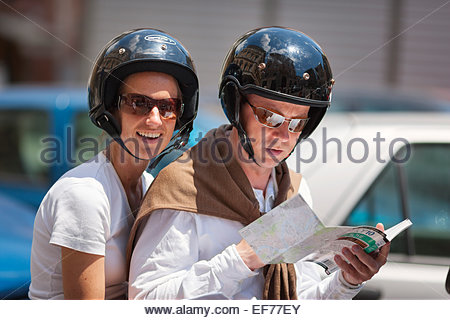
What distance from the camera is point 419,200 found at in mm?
3338

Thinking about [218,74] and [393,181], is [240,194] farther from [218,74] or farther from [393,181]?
[218,74]

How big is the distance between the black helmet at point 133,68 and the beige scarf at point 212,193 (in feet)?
→ 0.64

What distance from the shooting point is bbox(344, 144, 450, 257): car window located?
3176mm

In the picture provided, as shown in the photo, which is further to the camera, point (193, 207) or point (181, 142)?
point (181, 142)

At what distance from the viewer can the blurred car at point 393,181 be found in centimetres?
300

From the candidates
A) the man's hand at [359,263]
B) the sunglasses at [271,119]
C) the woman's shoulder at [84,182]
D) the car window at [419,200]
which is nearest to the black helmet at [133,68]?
the woman's shoulder at [84,182]

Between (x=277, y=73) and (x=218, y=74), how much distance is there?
715cm

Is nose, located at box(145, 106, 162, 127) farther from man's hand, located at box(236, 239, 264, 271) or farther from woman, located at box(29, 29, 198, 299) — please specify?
man's hand, located at box(236, 239, 264, 271)

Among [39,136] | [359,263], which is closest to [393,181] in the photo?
[359,263]

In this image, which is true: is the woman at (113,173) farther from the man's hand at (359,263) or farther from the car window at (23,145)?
the car window at (23,145)

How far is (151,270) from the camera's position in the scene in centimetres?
205

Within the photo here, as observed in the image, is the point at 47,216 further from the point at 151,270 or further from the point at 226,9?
the point at 226,9
